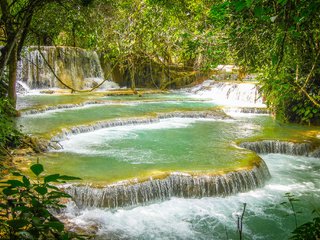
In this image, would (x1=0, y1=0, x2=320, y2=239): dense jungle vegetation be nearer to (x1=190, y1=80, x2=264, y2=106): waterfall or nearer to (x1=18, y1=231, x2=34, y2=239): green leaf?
(x1=18, y1=231, x2=34, y2=239): green leaf

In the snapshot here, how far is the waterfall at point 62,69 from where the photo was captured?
20.4 metres

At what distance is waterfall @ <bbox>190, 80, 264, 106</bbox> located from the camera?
18.3 metres

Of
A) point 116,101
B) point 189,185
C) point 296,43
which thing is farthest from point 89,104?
point 296,43

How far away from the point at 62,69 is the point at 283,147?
16252 mm

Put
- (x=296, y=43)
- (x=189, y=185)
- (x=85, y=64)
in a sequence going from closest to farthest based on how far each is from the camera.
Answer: (x=296, y=43) < (x=189, y=185) < (x=85, y=64)

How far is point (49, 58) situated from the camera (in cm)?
2119

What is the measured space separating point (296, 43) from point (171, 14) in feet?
11.1

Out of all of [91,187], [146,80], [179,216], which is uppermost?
[146,80]

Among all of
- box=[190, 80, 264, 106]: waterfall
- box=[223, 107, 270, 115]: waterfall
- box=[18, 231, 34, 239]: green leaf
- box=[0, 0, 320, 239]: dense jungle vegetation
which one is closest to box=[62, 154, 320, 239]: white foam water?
box=[0, 0, 320, 239]: dense jungle vegetation

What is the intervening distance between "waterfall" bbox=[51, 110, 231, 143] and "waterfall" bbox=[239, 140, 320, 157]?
3.70 metres

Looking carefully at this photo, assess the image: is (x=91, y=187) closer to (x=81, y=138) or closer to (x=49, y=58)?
(x=81, y=138)

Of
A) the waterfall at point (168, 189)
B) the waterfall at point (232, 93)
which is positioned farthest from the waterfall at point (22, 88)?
the waterfall at point (168, 189)

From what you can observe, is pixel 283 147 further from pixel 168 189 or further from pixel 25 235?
pixel 25 235

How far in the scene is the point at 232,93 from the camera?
64.0 feet
